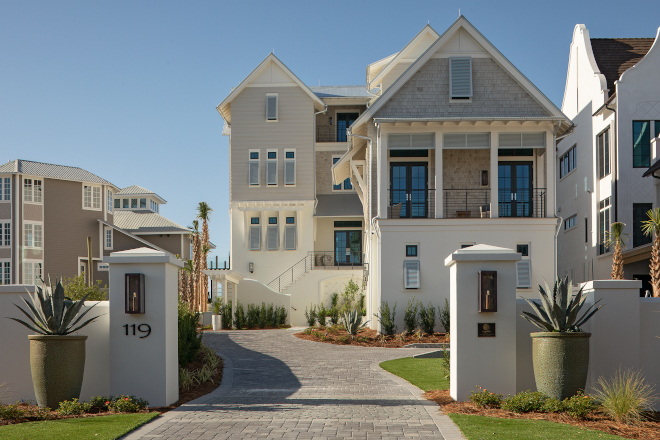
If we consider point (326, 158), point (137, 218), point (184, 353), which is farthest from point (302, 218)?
point (184, 353)

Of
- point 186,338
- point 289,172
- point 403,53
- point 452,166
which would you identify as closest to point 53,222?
point 289,172

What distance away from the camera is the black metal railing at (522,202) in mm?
22969

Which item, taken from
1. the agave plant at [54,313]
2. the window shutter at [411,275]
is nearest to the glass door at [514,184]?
the window shutter at [411,275]

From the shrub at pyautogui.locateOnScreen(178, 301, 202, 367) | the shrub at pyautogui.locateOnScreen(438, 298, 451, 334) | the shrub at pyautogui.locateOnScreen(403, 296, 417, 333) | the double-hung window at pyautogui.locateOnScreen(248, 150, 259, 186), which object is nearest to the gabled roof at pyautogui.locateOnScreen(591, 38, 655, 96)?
the shrub at pyautogui.locateOnScreen(438, 298, 451, 334)

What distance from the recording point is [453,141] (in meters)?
22.1

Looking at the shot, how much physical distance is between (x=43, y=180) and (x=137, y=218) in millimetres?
8954

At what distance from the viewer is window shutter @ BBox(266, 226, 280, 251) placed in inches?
1324

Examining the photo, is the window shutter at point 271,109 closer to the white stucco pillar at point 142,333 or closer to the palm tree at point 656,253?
the palm tree at point 656,253

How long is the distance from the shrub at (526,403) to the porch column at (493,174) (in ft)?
43.0

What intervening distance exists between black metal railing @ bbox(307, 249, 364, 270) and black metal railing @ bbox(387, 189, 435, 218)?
9463 mm

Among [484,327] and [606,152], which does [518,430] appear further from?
[606,152]

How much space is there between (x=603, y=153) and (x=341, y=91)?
16.3 m

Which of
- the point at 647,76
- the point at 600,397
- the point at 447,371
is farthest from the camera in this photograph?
the point at 647,76

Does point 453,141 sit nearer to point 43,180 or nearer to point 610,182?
point 610,182
